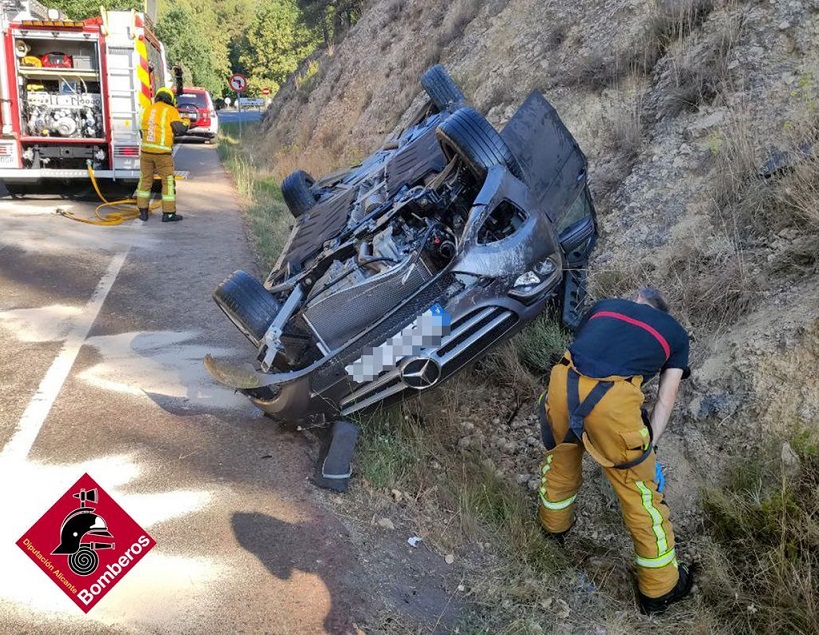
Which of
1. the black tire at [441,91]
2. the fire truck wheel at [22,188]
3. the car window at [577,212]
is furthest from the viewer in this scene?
the fire truck wheel at [22,188]

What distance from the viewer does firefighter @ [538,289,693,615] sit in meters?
2.89

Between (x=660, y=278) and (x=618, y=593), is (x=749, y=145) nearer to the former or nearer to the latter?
(x=660, y=278)

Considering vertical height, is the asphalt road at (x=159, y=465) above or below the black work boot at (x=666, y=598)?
above

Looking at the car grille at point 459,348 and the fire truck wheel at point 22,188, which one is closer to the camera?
the car grille at point 459,348

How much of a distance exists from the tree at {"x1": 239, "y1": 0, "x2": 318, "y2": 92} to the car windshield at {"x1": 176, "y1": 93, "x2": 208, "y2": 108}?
82.6ft

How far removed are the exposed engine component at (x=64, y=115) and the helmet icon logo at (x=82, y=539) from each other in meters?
9.24

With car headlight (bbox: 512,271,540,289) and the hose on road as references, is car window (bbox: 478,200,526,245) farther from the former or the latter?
the hose on road

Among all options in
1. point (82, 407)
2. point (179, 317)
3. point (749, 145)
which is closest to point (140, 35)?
point (179, 317)

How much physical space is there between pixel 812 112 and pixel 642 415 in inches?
120

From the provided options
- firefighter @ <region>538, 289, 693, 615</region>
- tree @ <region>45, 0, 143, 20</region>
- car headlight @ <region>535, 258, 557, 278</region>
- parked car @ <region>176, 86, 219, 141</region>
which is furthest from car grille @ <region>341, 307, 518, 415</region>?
tree @ <region>45, 0, 143, 20</region>

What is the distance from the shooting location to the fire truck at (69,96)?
10.1 meters

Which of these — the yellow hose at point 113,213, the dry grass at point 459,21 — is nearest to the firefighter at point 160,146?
the yellow hose at point 113,213

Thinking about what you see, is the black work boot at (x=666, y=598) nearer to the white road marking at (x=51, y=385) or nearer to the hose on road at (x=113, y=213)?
the white road marking at (x=51, y=385)

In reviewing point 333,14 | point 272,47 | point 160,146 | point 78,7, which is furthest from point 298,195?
point 272,47
